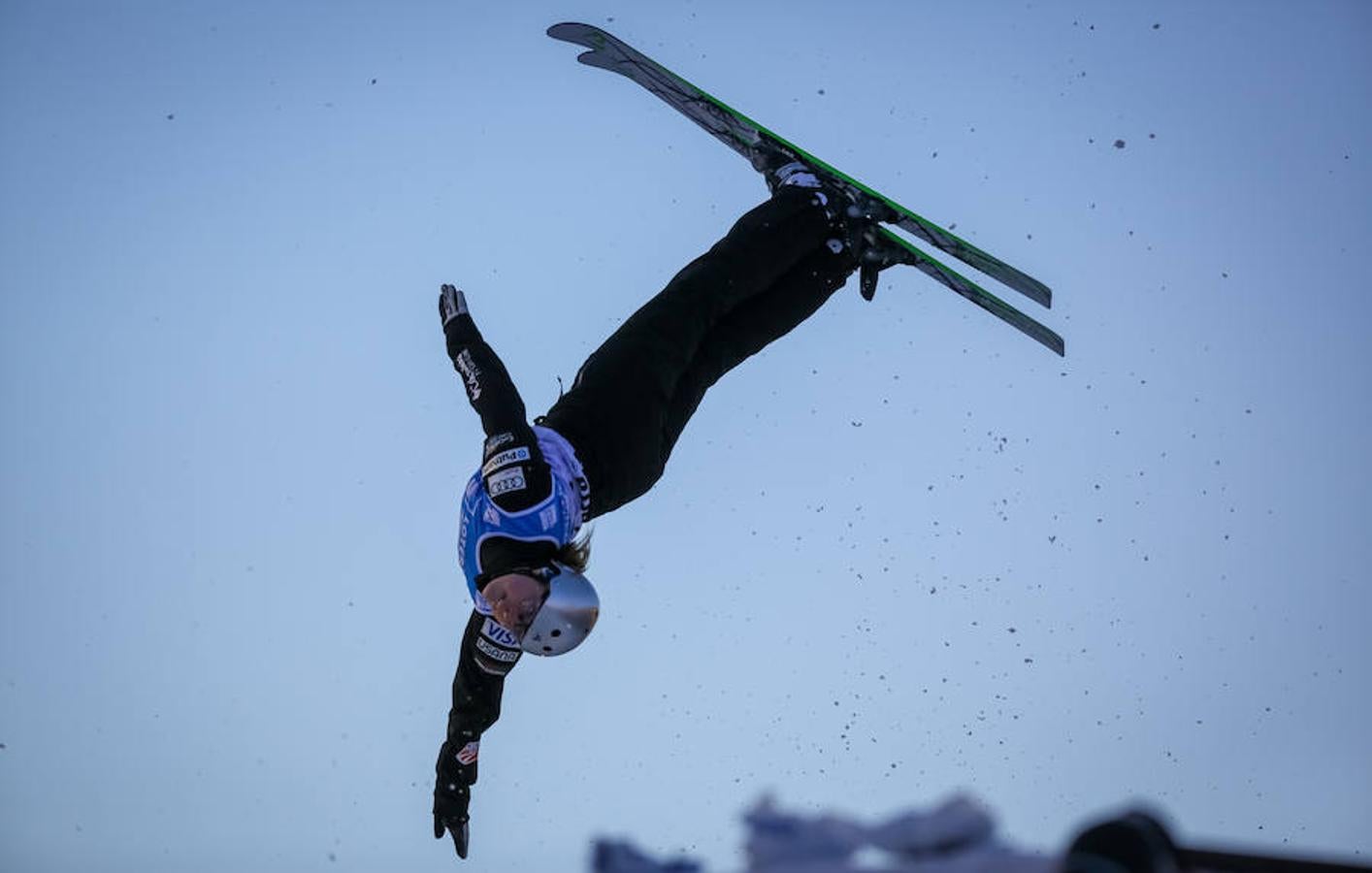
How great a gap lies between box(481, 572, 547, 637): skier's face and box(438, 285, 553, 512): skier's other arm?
11.8 inches

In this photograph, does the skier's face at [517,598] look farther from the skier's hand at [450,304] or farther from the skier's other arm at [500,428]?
the skier's hand at [450,304]

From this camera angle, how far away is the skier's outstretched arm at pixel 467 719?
225 inches

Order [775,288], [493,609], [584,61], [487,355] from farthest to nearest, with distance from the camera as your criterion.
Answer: [584,61] < [775,288] < [487,355] < [493,609]

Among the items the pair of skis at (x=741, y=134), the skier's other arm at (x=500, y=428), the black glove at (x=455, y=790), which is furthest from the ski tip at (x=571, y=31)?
the black glove at (x=455, y=790)

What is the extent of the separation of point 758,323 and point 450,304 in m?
1.46

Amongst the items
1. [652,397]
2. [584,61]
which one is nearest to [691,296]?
[652,397]

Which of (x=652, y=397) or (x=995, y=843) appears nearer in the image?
(x=995, y=843)

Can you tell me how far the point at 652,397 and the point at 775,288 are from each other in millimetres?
1066

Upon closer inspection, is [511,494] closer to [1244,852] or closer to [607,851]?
[607,851]

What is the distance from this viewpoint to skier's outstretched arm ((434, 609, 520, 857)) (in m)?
5.71

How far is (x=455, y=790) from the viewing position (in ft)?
19.4

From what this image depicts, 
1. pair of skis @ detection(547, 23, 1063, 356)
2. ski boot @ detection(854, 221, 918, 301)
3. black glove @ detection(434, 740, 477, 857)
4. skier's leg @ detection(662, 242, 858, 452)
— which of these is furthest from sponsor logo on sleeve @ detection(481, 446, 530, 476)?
pair of skis @ detection(547, 23, 1063, 356)

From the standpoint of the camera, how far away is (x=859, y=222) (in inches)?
261

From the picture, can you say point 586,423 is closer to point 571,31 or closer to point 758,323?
point 758,323
